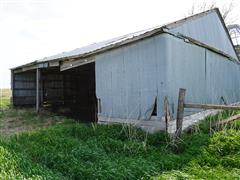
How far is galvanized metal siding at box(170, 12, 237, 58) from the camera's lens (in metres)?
8.21

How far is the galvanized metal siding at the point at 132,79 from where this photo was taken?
6715 mm

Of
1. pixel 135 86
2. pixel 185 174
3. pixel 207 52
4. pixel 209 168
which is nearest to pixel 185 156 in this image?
pixel 209 168

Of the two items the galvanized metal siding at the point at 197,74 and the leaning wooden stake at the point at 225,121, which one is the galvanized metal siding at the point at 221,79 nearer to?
the galvanized metal siding at the point at 197,74

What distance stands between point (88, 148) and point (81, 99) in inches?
456

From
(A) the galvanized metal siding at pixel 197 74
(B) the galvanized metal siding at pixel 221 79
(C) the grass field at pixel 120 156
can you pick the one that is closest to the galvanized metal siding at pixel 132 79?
(A) the galvanized metal siding at pixel 197 74

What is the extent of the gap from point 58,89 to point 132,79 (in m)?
9.27

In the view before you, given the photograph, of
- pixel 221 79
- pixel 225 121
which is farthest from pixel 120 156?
pixel 221 79

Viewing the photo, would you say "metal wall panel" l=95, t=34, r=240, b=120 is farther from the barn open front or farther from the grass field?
the barn open front

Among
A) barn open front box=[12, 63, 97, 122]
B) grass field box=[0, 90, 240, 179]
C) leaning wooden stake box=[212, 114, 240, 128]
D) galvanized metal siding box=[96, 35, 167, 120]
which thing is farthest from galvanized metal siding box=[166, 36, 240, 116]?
barn open front box=[12, 63, 97, 122]

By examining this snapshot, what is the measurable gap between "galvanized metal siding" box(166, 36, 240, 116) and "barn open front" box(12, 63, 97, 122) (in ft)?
21.1

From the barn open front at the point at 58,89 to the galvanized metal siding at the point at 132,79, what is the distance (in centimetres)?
545

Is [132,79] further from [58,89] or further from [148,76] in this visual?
[58,89]

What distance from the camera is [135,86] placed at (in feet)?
23.5

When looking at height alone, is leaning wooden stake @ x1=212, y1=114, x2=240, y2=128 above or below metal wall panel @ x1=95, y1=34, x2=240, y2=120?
below
